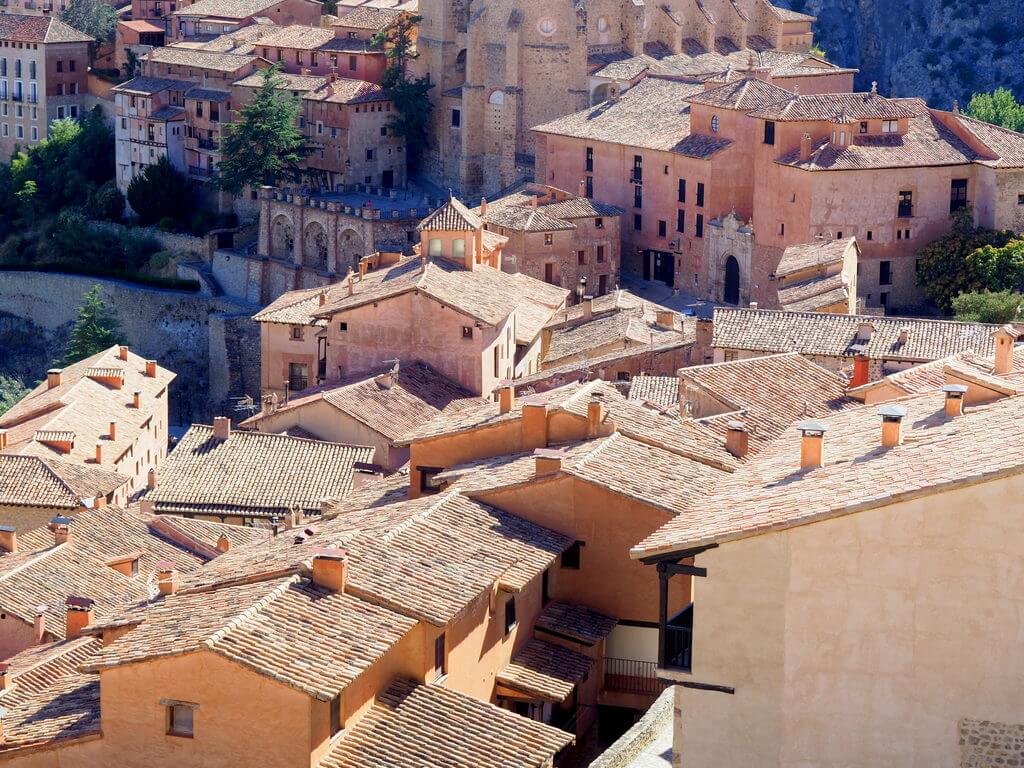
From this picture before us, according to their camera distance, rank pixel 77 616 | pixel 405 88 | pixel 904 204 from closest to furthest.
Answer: pixel 77 616 < pixel 904 204 < pixel 405 88

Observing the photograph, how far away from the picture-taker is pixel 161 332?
65750 mm

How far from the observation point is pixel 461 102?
65812 mm

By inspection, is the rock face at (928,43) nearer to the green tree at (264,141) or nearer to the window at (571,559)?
the green tree at (264,141)

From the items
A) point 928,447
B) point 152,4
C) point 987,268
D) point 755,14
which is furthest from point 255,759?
point 152,4

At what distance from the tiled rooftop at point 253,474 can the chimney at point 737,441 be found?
9598mm

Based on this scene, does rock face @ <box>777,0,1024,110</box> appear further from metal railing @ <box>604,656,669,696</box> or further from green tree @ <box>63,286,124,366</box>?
metal railing @ <box>604,656,669,696</box>

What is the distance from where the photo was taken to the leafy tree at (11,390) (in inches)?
2298

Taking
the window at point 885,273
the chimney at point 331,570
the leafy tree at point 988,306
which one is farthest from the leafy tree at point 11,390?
the chimney at point 331,570

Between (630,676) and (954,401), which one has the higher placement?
(954,401)

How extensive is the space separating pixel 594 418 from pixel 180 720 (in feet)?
27.4

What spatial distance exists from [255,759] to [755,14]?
56557 mm

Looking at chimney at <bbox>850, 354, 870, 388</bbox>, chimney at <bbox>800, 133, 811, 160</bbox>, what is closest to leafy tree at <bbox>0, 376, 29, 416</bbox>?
chimney at <bbox>800, 133, 811, 160</bbox>

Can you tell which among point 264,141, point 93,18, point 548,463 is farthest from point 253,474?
point 93,18

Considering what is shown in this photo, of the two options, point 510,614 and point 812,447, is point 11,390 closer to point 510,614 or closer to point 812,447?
point 510,614
